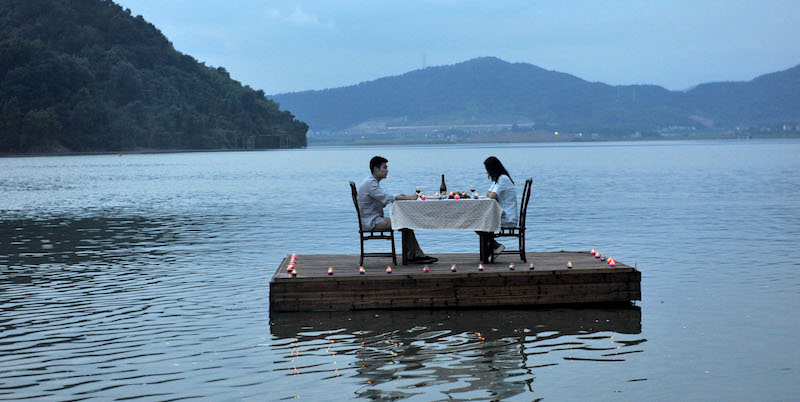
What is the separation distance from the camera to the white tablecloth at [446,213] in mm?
11586

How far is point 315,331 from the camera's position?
33.0ft

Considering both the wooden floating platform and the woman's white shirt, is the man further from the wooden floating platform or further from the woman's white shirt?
the woman's white shirt

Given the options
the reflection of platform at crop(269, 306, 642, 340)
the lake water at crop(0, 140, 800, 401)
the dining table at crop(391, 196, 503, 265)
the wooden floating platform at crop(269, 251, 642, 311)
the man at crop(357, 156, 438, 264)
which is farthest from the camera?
the man at crop(357, 156, 438, 264)

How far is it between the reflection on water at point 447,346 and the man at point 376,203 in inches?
51.2

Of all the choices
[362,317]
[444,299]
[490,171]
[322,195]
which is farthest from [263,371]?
[322,195]

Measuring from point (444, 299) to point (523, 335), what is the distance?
1527 millimetres

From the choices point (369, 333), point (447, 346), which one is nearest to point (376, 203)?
point (369, 333)

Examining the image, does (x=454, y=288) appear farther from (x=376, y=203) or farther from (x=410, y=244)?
(x=376, y=203)

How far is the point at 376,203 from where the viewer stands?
11961 millimetres

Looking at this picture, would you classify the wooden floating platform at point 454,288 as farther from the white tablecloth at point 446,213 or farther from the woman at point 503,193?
the woman at point 503,193

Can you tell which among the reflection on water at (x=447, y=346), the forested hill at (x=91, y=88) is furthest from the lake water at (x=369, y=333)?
the forested hill at (x=91, y=88)

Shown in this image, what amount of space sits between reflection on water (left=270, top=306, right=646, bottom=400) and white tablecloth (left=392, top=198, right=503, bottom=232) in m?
1.20

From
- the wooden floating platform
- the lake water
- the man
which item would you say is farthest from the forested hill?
the wooden floating platform

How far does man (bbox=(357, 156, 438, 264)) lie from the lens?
11758 mm
